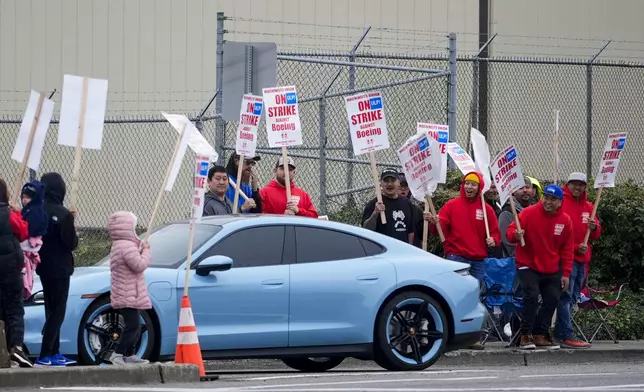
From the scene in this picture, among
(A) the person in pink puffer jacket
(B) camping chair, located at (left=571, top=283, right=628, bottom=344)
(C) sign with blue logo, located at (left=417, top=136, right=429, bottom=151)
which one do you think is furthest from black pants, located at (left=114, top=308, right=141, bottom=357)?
(B) camping chair, located at (left=571, top=283, right=628, bottom=344)

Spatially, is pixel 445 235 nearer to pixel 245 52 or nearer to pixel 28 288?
pixel 245 52

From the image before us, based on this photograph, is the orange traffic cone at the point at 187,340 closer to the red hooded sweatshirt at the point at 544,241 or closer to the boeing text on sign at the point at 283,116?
the boeing text on sign at the point at 283,116

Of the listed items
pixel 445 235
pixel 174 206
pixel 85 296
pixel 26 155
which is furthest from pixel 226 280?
Result: pixel 174 206

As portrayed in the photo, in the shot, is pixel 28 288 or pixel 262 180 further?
pixel 262 180

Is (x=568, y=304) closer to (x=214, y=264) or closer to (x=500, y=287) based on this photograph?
(x=500, y=287)

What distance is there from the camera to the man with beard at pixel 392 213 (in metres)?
15.1

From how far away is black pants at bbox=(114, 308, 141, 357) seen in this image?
11459mm

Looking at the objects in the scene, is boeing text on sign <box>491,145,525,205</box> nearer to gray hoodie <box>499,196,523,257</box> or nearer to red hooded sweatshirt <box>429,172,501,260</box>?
gray hoodie <box>499,196,523,257</box>

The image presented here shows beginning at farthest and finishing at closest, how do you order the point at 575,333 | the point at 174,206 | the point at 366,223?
the point at 174,206 < the point at 575,333 < the point at 366,223

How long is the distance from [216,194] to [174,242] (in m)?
2.01

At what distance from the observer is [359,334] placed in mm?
12672

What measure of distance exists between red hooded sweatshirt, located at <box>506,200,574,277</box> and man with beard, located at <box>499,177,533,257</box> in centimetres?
30

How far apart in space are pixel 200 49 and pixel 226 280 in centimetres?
1356

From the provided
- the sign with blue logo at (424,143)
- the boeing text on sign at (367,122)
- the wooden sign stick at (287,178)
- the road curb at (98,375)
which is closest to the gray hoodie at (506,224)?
the sign with blue logo at (424,143)
